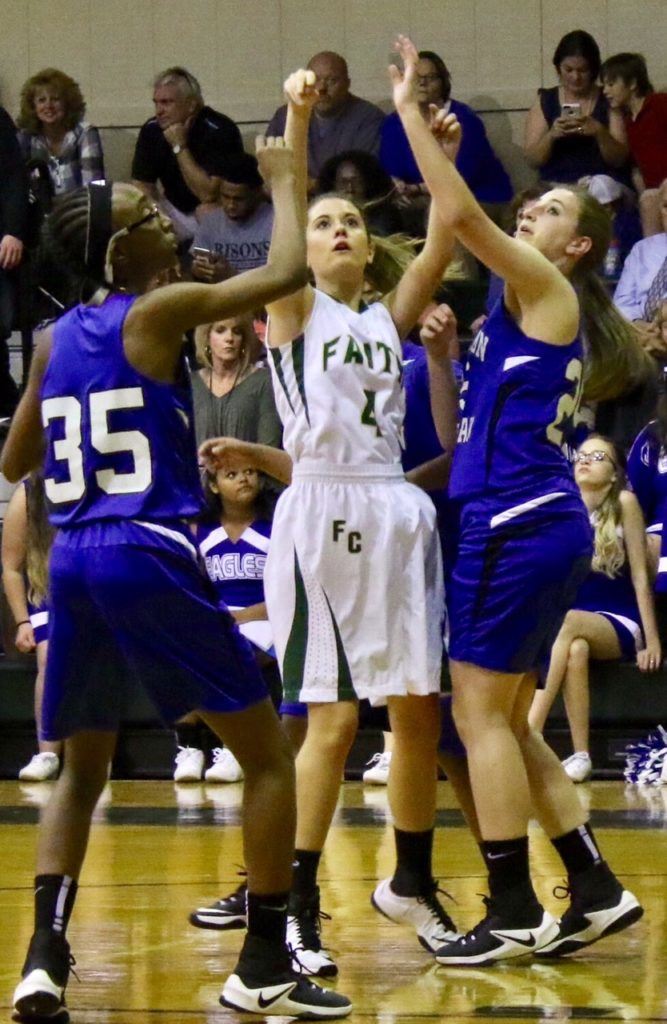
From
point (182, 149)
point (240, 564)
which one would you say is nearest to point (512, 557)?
point (240, 564)

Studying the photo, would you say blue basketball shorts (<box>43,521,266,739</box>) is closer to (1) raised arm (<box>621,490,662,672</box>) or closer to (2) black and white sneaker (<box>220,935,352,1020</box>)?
(2) black and white sneaker (<box>220,935,352,1020</box>)

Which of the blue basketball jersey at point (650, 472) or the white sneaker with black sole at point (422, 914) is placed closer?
the white sneaker with black sole at point (422, 914)

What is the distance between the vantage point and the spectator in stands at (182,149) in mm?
10328

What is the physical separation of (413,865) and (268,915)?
2.93 ft

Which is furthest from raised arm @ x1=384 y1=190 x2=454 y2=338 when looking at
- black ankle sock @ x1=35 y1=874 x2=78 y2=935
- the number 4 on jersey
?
black ankle sock @ x1=35 y1=874 x2=78 y2=935

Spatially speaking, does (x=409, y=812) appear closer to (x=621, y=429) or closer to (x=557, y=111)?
(x=621, y=429)

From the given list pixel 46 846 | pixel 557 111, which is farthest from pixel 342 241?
pixel 557 111

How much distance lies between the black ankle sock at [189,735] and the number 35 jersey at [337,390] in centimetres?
414

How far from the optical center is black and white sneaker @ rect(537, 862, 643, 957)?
4078mm

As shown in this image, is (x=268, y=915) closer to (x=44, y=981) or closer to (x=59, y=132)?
(x=44, y=981)

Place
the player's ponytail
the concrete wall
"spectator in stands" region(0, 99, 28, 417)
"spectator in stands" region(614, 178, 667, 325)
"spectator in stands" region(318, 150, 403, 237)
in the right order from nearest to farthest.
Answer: the player's ponytail < "spectator in stands" region(614, 178, 667, 325) < "spectator in stands" region(318, 150, 403, 237) < "spectator in stands" region(0, 99, 28, 417) < the concrete wall

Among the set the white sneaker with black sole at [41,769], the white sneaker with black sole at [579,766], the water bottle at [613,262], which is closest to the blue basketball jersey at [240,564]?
the white sneaker with black sole at [41,769]

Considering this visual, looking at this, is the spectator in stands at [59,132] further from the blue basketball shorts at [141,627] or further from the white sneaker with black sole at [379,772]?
the blue basketball shorts at [141,627]

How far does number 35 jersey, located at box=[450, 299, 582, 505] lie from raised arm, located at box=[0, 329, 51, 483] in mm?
1016
